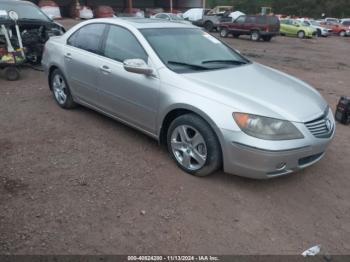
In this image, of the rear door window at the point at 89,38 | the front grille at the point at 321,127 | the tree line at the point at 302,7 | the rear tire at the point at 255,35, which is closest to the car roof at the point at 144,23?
the rear door window at the point at 89,38

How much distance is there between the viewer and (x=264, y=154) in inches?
133

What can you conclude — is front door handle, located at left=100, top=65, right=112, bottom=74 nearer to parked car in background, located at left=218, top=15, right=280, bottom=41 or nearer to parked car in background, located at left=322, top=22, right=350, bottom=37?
parked car in background, located at left=218, top=15, right=280, bottom=41

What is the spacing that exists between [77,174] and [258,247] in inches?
79.9

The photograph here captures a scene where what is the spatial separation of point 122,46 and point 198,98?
1435mm

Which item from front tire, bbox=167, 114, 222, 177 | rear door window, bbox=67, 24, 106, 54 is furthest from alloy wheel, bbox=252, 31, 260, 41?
front tire, bbox=167, 114, 222, 177

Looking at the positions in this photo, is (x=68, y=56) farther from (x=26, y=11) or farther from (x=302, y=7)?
(x=302, y=7)

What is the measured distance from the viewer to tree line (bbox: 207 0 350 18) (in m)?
53.6

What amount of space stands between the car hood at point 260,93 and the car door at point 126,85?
0.53 m

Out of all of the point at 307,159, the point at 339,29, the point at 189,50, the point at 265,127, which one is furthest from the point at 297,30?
the point at 265,127

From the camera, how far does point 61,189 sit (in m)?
3.62

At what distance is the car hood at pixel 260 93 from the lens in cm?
353

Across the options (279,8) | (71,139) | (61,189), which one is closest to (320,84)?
(71,139)

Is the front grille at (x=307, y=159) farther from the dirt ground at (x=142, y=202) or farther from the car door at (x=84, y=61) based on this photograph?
the car door at (x=84, y=61)

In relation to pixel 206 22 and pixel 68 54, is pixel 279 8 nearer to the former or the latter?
pixel 206 22
